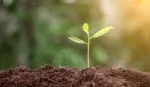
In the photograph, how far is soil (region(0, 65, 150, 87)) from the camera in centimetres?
67

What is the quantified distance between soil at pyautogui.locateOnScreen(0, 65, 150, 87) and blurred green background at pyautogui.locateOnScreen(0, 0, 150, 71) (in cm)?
64

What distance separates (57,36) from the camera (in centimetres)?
147

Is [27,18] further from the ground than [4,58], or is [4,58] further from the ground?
[27,18]

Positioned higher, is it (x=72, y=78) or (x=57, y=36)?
(x=57, y=36)

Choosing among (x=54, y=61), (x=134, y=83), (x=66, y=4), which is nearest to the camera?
(x=134, y=83)

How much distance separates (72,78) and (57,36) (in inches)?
31.1

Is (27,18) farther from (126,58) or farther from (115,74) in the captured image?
(115,74)

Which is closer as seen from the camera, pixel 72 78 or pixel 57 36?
pixel 72 78

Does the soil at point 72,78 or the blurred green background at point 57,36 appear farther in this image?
the blurred green background at point 57,36

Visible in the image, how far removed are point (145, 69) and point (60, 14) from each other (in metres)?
0.45

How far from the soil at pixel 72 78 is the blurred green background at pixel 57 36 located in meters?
0.64

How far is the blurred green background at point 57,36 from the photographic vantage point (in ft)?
4.76

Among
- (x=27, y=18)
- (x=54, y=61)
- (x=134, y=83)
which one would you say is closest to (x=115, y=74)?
(x=134, y=83)

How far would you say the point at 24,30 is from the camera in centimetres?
149
